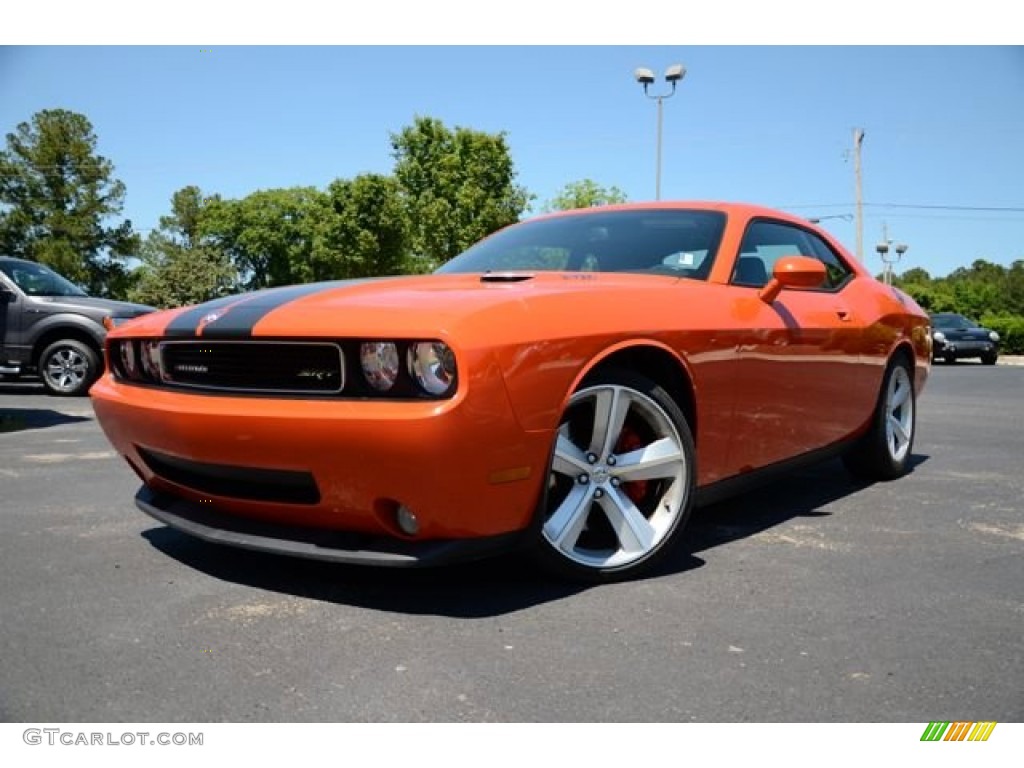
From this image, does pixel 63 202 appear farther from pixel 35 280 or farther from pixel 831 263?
pixel 831 263

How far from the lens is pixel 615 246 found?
358 cm

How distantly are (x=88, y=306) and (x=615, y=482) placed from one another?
889cm

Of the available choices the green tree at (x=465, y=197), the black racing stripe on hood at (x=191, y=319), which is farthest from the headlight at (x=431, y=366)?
the green tree at (x=465, y=197)

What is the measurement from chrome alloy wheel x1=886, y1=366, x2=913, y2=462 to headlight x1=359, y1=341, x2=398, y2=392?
3194mm

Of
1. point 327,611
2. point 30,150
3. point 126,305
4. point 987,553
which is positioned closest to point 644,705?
point 327,611

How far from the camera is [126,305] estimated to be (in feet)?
33.0

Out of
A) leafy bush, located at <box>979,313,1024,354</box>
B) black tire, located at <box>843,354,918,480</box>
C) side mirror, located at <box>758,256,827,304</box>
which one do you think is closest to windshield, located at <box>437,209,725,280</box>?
side mirror, located at <box>758,256,827,304</box>

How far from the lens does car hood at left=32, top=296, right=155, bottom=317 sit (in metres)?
9.83

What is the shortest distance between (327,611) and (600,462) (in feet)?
3.09

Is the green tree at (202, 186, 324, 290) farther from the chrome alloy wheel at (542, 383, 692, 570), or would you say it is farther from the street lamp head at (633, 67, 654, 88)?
the chrome alloy wheel at (542, 383, 692, 570)

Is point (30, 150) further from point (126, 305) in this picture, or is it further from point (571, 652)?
point (571, 652)

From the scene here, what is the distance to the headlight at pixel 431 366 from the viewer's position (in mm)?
2277

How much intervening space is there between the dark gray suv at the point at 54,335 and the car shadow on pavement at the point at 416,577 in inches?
288

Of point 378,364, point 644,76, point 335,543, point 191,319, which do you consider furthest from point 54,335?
point 644,76
